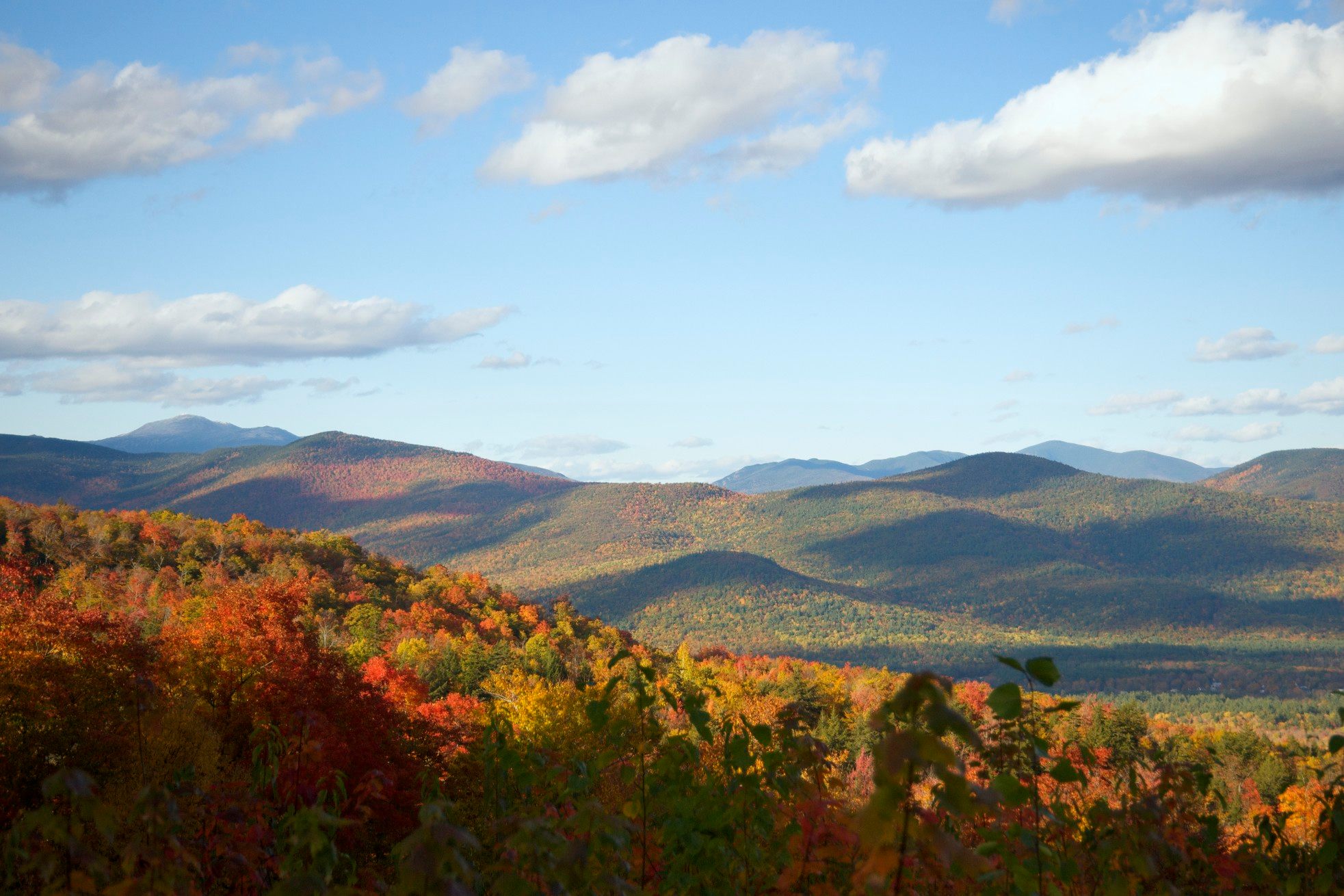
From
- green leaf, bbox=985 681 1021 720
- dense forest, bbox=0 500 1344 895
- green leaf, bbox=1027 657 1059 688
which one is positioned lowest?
dense forest, bbox=0 500 1344 895

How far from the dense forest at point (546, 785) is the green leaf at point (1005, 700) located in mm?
11

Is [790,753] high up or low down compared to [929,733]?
down

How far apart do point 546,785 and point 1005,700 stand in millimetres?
4452

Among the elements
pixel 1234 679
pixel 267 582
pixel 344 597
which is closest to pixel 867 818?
pixel 267 582

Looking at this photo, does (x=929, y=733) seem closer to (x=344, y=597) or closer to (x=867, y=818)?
(x=867, y=818)

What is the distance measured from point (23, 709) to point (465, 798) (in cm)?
811

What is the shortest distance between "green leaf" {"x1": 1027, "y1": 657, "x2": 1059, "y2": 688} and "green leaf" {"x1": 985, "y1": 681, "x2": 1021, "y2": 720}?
0.29 ft

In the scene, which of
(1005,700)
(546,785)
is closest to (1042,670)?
(1005,700)

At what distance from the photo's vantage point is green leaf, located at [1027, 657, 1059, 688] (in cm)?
311

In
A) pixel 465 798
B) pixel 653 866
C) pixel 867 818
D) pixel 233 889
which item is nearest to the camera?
pixel 867 818

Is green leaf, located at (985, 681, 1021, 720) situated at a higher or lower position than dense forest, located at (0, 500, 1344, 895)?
higher

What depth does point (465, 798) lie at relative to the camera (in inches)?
728

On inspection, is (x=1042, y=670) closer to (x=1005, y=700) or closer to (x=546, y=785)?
(x=1005, y=700)

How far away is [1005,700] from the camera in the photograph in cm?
316
